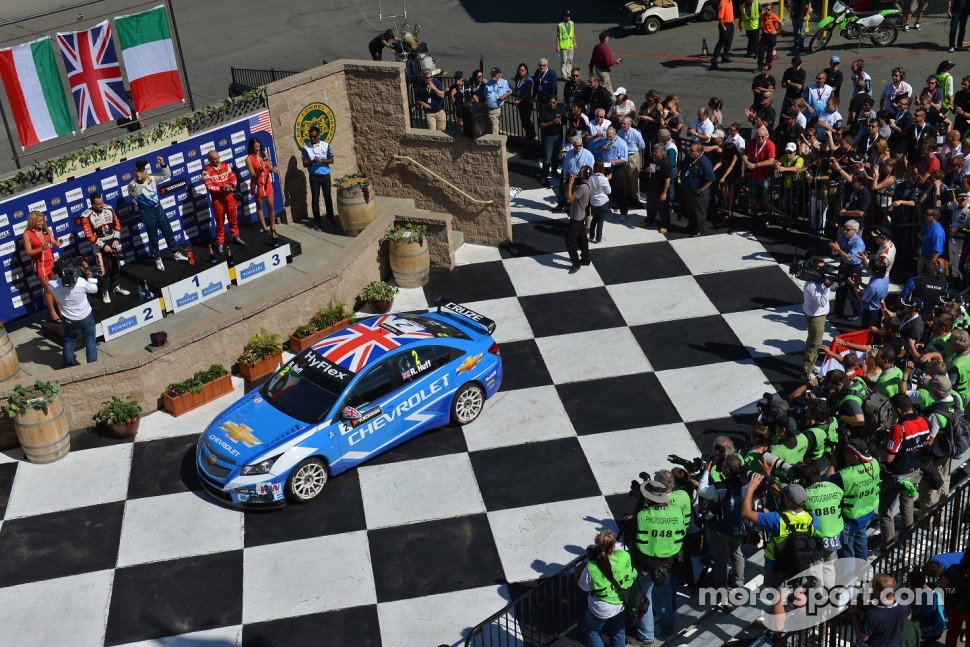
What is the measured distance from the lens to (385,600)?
41.0 feet

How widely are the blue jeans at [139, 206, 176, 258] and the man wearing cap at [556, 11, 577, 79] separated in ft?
39.7

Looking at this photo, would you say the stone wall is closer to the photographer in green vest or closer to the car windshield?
the car windshield

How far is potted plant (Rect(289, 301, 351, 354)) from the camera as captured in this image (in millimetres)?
17016

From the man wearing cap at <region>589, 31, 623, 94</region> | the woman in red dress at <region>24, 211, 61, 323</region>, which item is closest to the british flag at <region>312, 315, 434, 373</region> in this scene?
the woman in red dress at <region>24, 211, 61, 323</region>

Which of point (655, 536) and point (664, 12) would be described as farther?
point (664, 12)

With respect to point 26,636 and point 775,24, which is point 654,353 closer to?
point 26,636

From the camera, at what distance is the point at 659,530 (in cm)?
1106

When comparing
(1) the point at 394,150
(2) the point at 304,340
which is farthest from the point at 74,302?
(1) the point at 394,150

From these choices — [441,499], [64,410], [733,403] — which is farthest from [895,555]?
[64,410]

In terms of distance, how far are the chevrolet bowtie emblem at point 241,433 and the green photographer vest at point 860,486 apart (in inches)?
268

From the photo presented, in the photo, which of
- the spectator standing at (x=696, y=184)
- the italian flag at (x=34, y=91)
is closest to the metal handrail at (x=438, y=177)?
the spectator standing at (x=696, y=184)

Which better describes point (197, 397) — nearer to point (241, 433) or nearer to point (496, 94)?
point (241, 433)

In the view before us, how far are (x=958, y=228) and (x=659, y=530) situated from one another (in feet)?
29.0

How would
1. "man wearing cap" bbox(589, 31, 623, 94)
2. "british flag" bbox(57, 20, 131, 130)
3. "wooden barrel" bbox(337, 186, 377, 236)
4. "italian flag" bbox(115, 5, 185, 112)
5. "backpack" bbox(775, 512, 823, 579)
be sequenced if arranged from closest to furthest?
1. "backpack" bbox(775, 512, 823, 579)
2. "british flag" bbox(57, 20, 131, 130)
3. "italian flag" bbox(115, 5, 185, 112)
4. "wooden barrel" bbox(337, 186, 377, 236)
5. "man wearing cap" bbox(589, 31, 623, 94)
